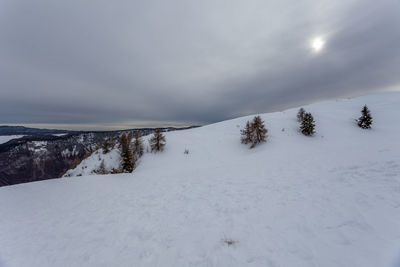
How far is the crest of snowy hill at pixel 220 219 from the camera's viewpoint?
2.59m

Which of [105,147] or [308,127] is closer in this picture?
[308,127]

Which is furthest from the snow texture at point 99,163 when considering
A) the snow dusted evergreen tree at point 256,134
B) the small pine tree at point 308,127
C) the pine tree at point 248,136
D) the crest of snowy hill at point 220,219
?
the small pine tree at point 308,127

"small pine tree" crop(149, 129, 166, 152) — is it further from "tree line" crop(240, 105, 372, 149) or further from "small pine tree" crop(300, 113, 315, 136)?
"small pine tree" crop(300, 113, 315, 136)

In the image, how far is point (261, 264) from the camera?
2414mm

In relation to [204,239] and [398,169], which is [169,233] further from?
[398,169]

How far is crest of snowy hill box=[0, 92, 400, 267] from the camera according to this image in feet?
8.51

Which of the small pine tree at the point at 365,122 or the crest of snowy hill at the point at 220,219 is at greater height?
the small pine tree at the point at 365,122

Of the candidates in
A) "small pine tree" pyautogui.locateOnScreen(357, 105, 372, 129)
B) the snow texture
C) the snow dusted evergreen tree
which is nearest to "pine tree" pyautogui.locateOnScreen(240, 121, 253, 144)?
the snow dusted evergreen tree

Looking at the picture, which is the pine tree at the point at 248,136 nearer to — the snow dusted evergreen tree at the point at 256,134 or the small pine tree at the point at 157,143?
the snow dusted evergreen tree at the point at 256,134

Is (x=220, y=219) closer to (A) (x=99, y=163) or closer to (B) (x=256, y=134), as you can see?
(B) (x=256, y=134)

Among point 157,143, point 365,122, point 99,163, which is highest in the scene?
point 365,122

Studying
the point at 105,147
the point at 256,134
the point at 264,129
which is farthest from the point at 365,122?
the point at 105,147

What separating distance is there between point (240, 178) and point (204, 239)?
13.4 ft

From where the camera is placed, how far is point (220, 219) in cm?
388
